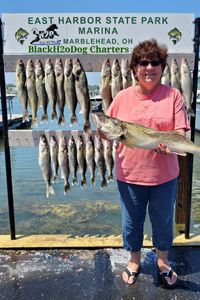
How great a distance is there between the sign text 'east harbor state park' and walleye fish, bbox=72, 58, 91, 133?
0.20m

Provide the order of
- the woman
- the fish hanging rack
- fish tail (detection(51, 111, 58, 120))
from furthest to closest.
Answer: fish tail (detection(51, 111, 58, 120)) → the fish hanging rack → the woman

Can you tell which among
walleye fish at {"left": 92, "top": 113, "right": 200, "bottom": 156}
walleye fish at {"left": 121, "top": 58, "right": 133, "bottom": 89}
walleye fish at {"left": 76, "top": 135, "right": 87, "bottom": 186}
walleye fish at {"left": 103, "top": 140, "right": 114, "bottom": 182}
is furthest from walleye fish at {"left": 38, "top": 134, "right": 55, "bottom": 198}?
walleye fish at {"left": 92, "top": 113, "right": 200, "bottom": 156}

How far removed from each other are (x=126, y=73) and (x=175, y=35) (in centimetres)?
63

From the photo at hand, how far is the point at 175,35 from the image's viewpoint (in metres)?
3.61

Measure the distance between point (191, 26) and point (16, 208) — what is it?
6.07 meters

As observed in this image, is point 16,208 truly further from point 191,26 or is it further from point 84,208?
point 191,26

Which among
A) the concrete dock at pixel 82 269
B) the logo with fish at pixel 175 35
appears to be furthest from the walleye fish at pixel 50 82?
the concrete dock at pixel 82 269

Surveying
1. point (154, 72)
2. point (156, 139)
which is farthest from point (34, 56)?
point (156, 139)

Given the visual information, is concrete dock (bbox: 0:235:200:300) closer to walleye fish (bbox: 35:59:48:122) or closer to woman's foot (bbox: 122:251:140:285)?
woman's foot (bbox: 122:251:140:285)

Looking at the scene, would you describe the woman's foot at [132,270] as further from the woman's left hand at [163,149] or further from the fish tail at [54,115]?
the fish tail at [54,115]

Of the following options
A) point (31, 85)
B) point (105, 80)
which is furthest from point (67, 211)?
point (105, 80)

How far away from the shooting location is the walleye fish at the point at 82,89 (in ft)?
11.6

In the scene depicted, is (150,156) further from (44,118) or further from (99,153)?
(44,118)

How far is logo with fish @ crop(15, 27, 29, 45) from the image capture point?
359cm
